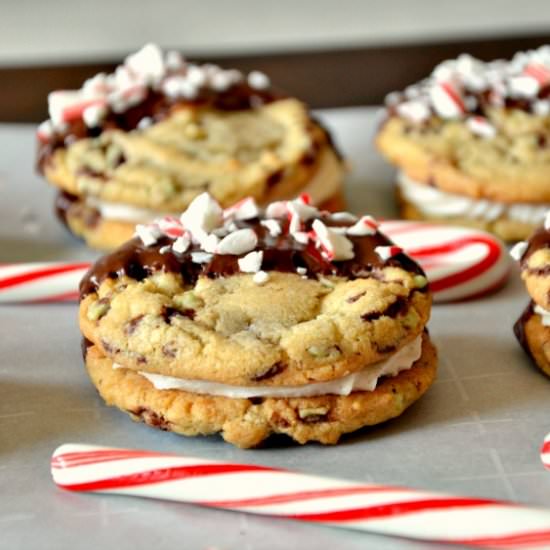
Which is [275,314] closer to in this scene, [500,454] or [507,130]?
[500,454]

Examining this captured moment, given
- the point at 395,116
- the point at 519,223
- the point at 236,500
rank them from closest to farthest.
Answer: the point at 236,500
the point at 519,223
the point at 395,116

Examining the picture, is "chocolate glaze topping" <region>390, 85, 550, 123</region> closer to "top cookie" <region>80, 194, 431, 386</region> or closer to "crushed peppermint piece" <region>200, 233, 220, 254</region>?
"top cookie" <region>80, 194, 431, 386</region>

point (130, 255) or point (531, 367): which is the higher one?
point (130, 255)

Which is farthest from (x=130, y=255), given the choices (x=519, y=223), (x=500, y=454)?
(x=519, y=223)

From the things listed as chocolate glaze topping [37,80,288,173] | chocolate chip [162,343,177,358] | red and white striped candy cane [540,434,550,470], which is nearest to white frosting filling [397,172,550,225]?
chocolate glaze topping [37,80,288,173]

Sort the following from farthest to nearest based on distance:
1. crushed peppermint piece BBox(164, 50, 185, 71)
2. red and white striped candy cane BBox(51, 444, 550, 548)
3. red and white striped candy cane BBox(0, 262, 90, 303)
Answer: crushed peppermint piece BBox(164, 50, 185, 71) < red and white striped candy cane BBox(0, 262, 90, 303) < red and white striped candy cane BBox(51, 444, 550, 548)
